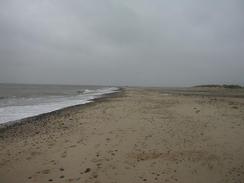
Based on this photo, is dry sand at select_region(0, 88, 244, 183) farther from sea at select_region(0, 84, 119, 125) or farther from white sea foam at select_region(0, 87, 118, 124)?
sea at select_region(0, 84, 119, 125)

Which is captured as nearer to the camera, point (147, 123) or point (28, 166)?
point (28, 166)

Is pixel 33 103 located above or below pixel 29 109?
below

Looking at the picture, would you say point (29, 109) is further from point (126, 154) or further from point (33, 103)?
point (126, 154)

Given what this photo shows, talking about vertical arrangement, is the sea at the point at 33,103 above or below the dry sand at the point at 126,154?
below

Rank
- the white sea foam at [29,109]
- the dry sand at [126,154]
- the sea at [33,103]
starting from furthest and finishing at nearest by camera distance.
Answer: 1. the sea at [33,103]
2. the white sea foam at [29,109]
3. the dry sand at [126,154]

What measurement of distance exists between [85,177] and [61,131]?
5.72m

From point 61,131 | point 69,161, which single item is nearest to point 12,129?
point 61,131

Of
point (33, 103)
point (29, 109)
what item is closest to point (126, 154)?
point (29, 109)

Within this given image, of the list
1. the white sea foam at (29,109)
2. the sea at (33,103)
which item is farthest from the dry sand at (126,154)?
the sea at (33,103)

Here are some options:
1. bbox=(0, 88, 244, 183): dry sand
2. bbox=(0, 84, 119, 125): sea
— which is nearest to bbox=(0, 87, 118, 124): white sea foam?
bbox=(0, 84, 119, 125): sea

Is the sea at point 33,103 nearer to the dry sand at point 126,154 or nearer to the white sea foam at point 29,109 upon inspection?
the white sea foam at point 29,109

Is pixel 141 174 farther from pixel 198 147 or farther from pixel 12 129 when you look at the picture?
pixel 12 129

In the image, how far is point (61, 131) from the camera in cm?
1084

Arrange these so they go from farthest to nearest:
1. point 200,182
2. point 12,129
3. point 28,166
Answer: point 12,129 < point 28,166 < point 200,182
